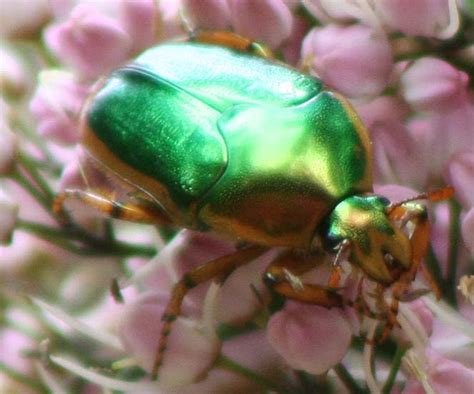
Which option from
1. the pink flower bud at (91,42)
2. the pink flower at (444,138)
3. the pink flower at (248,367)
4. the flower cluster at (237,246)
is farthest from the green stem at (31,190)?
the pink flower at (444,138)

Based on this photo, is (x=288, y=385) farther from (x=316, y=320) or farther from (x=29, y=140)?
(x=29, y=140)

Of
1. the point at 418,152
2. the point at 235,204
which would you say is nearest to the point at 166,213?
the point at 235,204

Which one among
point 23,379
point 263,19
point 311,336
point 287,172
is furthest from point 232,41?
point 23,379

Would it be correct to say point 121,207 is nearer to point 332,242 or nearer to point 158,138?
point 158,138

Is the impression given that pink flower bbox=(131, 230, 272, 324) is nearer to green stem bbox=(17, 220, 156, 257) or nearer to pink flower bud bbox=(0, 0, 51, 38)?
green stem bbox=(17, 220, 156, 257)

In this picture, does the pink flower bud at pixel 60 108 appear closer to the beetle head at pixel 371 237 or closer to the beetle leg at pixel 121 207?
the beetle leg at pixel 121 207
